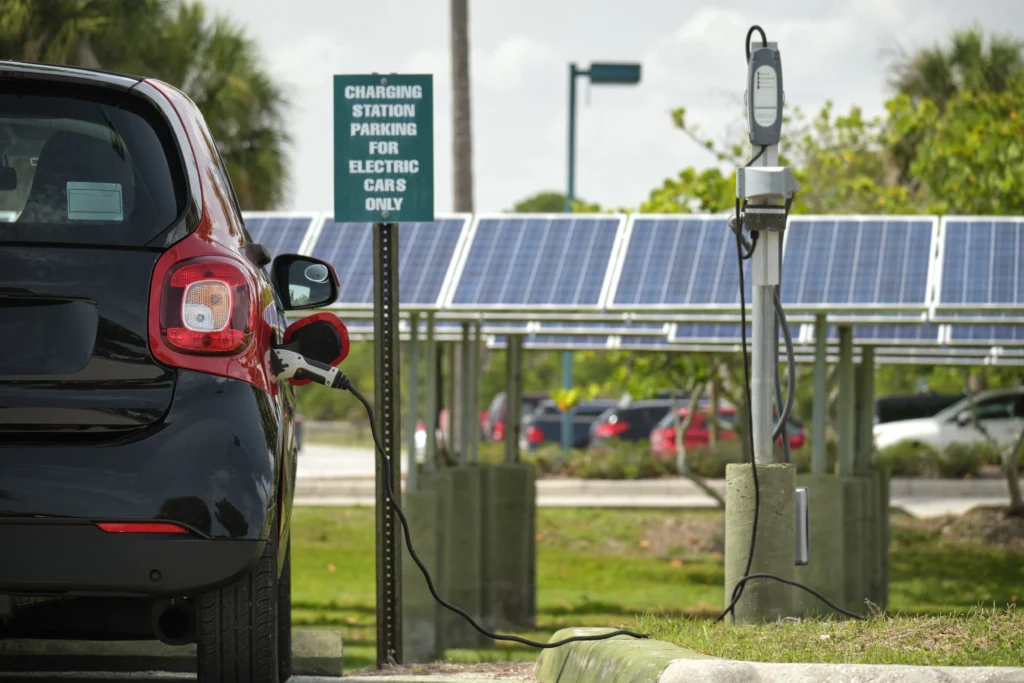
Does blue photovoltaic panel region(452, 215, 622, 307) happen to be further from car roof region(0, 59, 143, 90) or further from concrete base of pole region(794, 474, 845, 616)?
car roof region(0, 59, 143, 90)

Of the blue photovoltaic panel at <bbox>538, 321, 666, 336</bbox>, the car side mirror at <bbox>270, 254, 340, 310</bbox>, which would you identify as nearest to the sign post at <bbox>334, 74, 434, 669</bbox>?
the car side mirror at <bbox>270, 254, 340, 310</bbox>

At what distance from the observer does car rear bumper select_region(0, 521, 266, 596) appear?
3.80 m

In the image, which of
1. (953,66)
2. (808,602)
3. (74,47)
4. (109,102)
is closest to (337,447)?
(953,66)

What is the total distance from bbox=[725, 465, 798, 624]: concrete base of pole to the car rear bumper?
3442 millimetres

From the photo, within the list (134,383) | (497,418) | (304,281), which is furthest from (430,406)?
(497,418)

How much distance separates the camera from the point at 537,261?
11.8 meters

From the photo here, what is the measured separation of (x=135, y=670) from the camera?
6031 mm

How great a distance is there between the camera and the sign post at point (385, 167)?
285 inches

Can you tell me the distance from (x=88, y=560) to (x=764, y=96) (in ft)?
13.4

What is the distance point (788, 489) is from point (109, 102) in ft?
12.2

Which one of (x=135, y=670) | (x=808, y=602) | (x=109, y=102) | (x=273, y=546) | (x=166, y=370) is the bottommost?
(x=808, y=602)

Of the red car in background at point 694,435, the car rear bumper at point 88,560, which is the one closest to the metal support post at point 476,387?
the car rear bumper at point 88,560

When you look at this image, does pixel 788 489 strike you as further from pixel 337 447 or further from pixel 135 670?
pixel 337 447

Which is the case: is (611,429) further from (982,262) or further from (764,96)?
(764,96)
